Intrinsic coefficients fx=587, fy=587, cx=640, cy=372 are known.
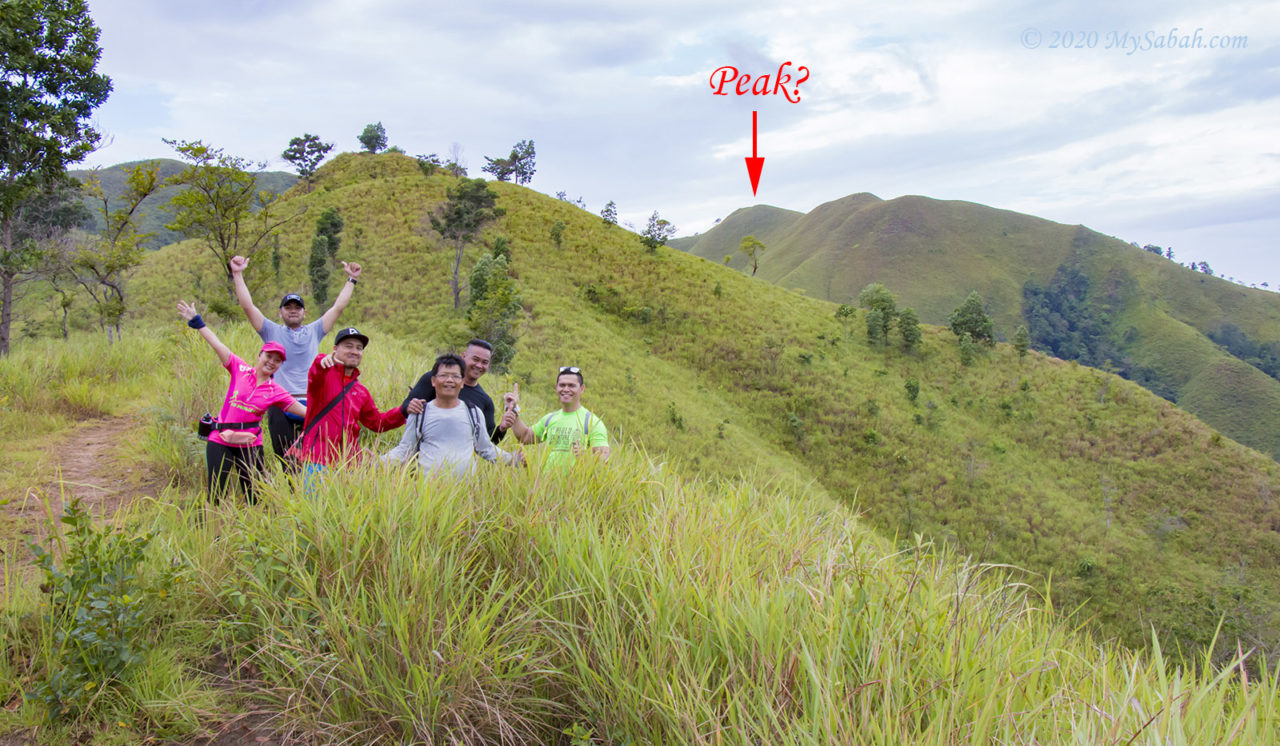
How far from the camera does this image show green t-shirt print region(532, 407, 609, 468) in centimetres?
427

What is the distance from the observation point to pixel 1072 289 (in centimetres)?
13000

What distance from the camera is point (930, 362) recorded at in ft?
160

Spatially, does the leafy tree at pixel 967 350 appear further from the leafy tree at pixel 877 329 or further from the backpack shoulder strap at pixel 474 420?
the backpack shoulder strap at pixel 474 420

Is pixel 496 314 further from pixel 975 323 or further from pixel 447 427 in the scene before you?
pixel 975 323

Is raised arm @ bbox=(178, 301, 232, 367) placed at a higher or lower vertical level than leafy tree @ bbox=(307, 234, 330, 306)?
lower

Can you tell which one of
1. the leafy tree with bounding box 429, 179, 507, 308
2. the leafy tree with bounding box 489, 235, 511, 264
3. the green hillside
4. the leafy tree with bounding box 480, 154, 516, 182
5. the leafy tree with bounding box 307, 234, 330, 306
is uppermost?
the leafy tree with bounding box 480, 154, 516, 182

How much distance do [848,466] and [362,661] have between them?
3911 cm

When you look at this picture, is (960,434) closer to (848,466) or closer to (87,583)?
(848,466)

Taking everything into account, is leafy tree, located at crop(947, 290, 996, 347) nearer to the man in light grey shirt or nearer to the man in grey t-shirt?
the man in grey t-shirt

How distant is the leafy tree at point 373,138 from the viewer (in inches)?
2938

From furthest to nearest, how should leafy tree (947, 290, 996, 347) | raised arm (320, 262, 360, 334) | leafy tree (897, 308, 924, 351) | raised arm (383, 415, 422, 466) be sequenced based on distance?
leafy tree (947, 290, 996, 347)
leafy tree (897, 308, 924, 351)
raised arm (320, 262, 360, 334)
raised arm (383, 415, 422, 466)

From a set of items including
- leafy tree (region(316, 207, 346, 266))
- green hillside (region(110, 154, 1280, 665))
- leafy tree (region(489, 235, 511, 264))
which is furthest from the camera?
leafy tree (region(489, 235, 511, 264))

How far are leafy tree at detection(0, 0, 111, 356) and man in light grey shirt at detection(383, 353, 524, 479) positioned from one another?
41.1 feet

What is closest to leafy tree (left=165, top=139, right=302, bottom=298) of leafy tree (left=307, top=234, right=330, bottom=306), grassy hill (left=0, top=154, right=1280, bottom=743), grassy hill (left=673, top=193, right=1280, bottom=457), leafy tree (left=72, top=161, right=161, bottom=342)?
leafy tree (left=72, top=161, right=161, bottom=342)
